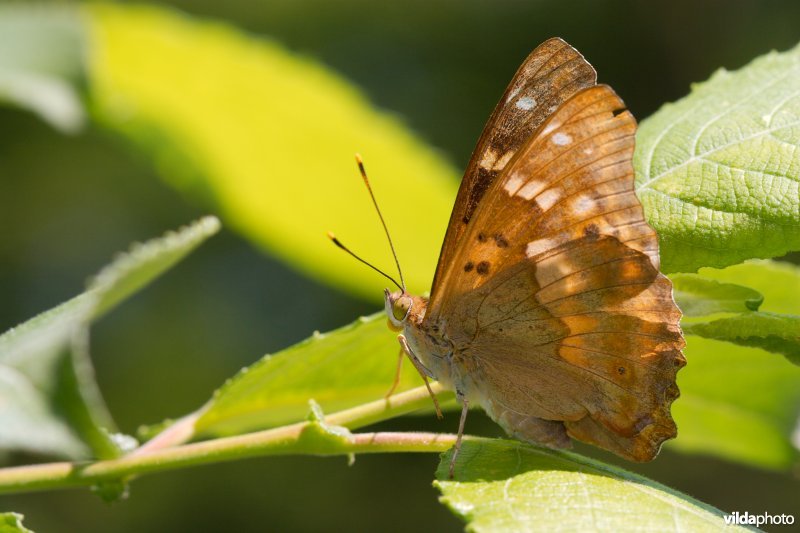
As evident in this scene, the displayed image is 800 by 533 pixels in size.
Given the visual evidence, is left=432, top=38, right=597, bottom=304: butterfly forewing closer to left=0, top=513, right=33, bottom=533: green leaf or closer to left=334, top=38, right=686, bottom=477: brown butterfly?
left=334, top=38, right=686, bottom=477: brown butterfly

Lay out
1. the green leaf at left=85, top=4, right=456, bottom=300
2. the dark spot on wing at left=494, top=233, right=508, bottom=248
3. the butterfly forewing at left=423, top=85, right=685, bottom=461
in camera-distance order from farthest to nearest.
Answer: the green leaf at left=85, top=4, right=456, bottom=300, the dark spot on wing at left=494, top=233, right=508, bottom=248, the butterfly forewing at left=423, top=85, right=685, bottom=461

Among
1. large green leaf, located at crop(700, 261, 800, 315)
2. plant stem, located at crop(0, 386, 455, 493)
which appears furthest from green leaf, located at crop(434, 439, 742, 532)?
large green leaf, located at crop(700, 261, 800, 315)

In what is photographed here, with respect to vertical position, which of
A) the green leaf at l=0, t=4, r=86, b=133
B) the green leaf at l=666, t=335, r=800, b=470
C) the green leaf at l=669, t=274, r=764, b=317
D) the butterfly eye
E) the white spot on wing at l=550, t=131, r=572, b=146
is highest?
the green leaf at l=0, t=4, r=86, b=133

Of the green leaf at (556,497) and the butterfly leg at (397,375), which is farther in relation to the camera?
the butterfly leg at (397,375)

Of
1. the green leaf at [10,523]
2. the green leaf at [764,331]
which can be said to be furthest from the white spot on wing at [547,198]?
the green leaf at [10,523]

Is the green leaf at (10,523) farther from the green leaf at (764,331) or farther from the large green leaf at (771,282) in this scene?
the large green leaf at (771,282)

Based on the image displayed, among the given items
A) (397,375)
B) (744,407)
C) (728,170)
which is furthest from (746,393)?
(397,375)

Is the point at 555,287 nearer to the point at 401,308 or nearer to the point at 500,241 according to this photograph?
the point at 500,241
